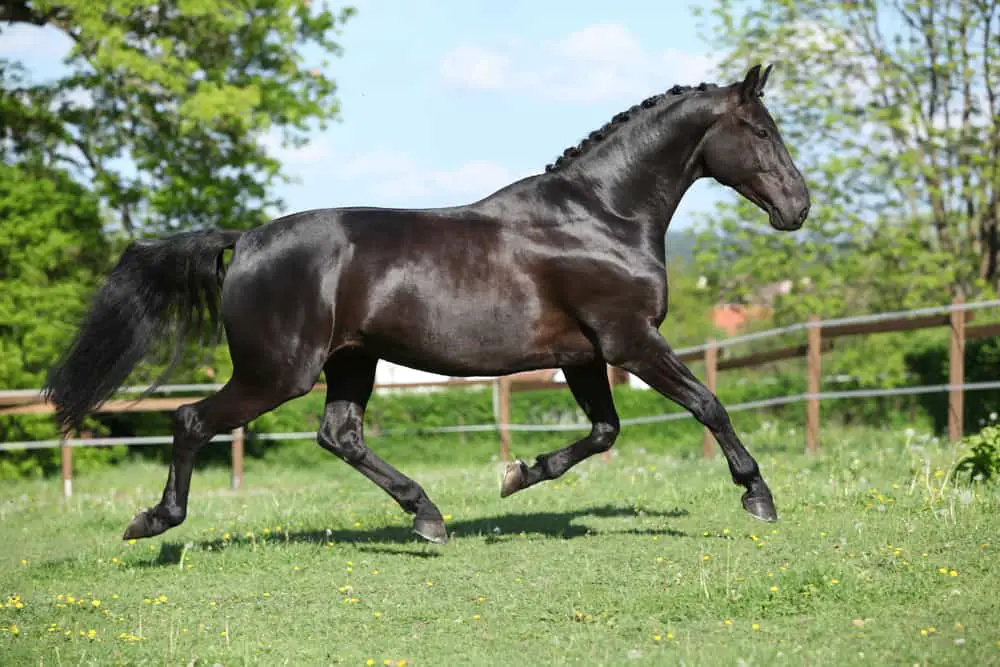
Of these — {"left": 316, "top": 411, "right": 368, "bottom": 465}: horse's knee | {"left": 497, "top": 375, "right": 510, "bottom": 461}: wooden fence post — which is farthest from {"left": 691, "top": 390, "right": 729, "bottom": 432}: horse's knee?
{"left": 497, "top": 375, "right": 510, "bottom": 461}: wooden fence post

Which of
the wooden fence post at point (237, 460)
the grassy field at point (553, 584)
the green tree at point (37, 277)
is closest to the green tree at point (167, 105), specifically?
the green tree at point (37, 277)

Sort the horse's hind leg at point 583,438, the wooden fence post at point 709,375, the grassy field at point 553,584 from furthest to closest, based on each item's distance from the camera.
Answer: the wooden fence post at point 709,375 < the horse's hind leg at point 583,438 < the grassy field at point 553,584

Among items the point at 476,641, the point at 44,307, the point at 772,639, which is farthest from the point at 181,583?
the point at 44,307

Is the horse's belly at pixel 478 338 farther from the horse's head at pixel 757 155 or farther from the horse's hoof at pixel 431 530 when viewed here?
Result: the horse's head at pixel 757 155

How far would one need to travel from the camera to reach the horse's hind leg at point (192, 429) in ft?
19.8

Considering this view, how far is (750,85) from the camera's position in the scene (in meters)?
5.97

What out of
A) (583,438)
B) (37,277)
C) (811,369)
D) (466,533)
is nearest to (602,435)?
(583,438)

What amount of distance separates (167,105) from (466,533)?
1540 cm

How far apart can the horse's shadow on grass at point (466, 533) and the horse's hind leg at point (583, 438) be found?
366 millimetres

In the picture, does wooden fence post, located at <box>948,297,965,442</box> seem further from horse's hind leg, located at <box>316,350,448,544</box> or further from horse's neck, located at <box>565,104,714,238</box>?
horse's hind leg, located at <box>316,350,448,544</box>

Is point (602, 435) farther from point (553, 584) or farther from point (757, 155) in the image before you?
point (757, 155)

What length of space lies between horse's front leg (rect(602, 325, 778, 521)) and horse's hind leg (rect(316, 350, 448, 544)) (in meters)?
1.34

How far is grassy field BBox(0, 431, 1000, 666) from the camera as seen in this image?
4168 millimetres

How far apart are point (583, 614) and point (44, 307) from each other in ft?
47.1
